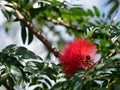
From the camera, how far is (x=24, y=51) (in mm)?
1731

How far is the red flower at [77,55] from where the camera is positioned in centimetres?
167

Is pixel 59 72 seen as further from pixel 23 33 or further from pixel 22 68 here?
pixel 23 33

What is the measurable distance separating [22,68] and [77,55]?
0.80 feet

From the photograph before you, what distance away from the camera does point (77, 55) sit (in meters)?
1.73

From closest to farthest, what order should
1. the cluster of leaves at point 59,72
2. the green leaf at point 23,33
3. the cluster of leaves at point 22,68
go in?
1. the cluster of leaves at point 59,72
2. the cluster of leaves at point 22,68
3. the green leaf at point 23,33

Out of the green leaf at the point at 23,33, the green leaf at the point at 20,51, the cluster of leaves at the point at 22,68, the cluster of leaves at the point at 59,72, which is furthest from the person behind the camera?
the green leaf at the point at 23,33

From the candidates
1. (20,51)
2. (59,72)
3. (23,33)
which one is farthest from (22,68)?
(23,33)

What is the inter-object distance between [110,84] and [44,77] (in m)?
0.41

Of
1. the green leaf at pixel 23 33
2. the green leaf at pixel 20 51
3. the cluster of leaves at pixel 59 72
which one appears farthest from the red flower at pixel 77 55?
the green leaf at pixel 23 33

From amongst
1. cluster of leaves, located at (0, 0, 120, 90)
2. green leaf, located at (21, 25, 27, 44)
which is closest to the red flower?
cluster of leaves, located at (0, 0, 120, 90)

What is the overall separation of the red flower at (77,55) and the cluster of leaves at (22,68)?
86mm

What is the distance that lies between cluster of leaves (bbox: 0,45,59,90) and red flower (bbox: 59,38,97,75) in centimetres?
9

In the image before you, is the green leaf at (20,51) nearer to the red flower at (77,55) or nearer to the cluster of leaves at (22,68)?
the cluster of leaves at (22,68)

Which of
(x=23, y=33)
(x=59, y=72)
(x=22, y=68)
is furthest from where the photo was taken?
(x=23, y=33)
